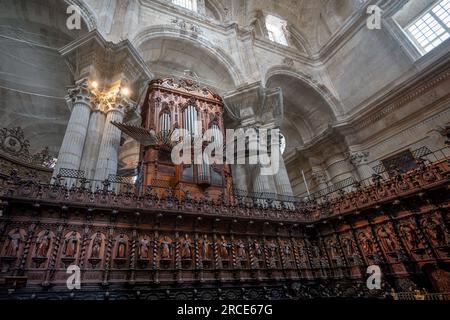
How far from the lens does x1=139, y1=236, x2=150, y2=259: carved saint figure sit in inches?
188

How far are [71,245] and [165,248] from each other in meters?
1.72

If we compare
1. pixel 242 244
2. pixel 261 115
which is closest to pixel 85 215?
pixel 242 244

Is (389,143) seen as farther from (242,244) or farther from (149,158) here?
(149,158)

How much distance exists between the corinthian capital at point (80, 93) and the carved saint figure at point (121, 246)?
15.0 feet

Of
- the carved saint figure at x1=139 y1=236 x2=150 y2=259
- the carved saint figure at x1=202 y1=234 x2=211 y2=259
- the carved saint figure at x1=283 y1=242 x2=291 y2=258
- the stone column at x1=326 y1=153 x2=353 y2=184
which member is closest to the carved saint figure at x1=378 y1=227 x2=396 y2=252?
the carved saint figure at x1=283 y1=242 x2=291 y2=258

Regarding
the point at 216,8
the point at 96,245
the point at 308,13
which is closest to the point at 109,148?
the point at 96,245

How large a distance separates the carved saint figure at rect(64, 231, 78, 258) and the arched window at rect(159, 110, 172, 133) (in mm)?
4242

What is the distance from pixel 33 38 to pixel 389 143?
1594 cm

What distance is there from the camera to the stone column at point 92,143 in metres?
6.46

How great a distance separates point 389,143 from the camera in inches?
419

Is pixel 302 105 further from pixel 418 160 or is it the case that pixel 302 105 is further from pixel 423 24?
pixel 418 160

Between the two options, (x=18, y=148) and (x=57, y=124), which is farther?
(x=57, y=124)

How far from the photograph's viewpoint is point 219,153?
26.5ft

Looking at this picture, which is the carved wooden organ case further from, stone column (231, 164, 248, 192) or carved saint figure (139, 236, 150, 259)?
stone column (231, 164, 248, 192)
